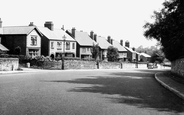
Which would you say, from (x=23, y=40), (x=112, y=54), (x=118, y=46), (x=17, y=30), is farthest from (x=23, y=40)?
(x=118, y=46)

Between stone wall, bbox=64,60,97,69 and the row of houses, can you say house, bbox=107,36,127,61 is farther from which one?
stone wall, bbox=64,60,97,69

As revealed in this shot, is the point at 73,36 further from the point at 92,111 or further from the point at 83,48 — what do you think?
the point at 92,111

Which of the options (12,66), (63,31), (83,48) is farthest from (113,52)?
(12,66)

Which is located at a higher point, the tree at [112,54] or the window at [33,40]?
the window at [33,40]

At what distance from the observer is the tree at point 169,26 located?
21812 mm

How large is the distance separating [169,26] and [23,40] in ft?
113

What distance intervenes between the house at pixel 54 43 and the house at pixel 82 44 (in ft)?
11.2

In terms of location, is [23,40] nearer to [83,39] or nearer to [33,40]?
[33,40]

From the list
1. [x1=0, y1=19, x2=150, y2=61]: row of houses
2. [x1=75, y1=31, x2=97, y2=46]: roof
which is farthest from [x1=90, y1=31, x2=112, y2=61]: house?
[x1=75, y1=31, x2=97, y2=46]: roof

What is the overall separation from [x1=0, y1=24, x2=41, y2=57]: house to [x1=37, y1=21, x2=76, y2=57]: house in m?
2.84

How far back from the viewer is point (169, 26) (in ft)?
75.7

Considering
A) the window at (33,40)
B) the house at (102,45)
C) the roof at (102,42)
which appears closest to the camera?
the window at (33,40)

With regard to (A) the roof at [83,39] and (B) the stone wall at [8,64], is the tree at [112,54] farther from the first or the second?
(B) the stone wall at [8,64]

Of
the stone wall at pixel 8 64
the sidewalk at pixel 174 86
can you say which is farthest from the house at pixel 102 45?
the sidewalk at pixel 174 86
